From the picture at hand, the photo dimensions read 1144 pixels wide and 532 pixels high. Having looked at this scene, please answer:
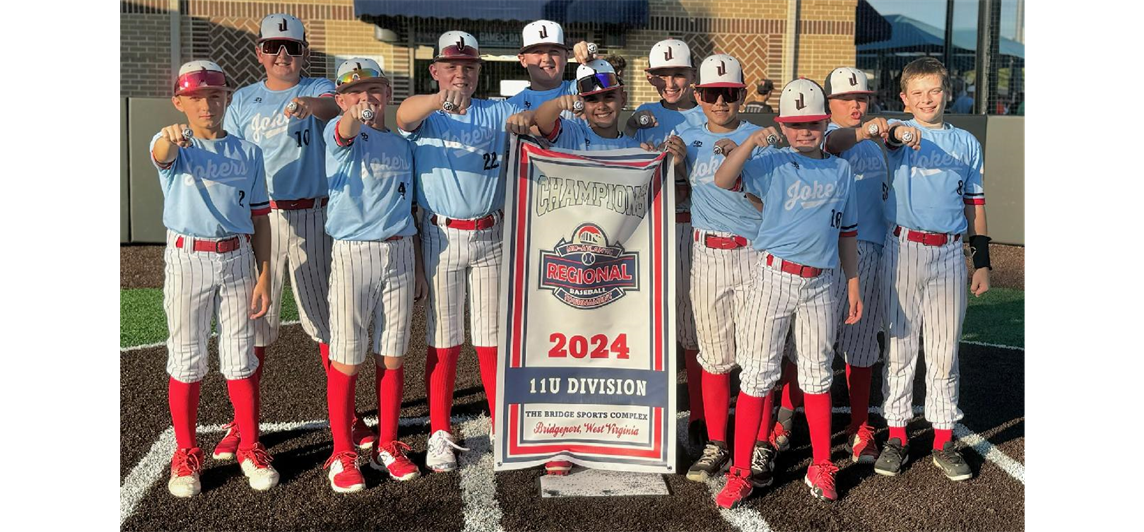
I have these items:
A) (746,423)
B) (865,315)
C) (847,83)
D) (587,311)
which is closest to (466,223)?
(587,311)

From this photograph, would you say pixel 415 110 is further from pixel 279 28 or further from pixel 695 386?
pixel 695 386

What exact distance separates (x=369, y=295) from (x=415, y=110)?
914 mm

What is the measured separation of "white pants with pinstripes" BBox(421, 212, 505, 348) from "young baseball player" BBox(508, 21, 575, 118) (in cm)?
63

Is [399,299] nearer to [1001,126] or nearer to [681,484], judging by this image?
[681,484]

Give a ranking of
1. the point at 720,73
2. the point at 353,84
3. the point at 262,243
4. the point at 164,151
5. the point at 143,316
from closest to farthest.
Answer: the point at 164,151
the point at 353,84
the point at 720,73
the point at 262,243
the point at 143,316

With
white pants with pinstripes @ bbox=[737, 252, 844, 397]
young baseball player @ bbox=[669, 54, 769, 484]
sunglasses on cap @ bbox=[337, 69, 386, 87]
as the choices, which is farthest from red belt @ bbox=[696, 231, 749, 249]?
sunglasses on cap @ bbox=[337, 69, 386, 87]

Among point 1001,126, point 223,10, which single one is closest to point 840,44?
point 1001,126

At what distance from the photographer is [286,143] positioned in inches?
199

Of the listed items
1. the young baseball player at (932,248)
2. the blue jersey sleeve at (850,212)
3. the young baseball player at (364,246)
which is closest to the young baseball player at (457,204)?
the young baseball player at (364,246)

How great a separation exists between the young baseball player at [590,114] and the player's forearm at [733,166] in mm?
562

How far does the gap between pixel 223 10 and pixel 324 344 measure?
9.15 meters

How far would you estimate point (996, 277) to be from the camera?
1018cm

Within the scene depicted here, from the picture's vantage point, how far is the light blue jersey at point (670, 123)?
5000mm

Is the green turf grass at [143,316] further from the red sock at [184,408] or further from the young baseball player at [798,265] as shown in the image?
the young baseball player at [798,265]
